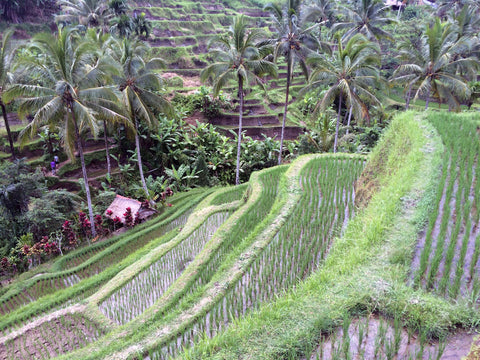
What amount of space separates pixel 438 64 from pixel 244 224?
41.5ft

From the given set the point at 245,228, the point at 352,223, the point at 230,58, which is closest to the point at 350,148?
the point at 230,58

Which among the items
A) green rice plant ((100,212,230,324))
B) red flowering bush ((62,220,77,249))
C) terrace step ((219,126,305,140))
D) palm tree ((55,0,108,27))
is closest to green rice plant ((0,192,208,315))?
red flowering bush ((62,220,77,249))

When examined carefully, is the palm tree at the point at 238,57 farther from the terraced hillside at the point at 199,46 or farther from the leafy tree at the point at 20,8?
the leafy tree at the point at 20,8

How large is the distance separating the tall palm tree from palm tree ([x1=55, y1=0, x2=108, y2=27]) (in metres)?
14.3

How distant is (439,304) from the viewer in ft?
8.41

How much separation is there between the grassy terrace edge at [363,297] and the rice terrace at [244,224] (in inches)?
0.7

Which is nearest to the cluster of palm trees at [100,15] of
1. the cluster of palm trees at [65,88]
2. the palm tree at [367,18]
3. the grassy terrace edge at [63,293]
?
the cluster of palm trees at [65,88]

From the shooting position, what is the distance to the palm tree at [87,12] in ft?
→ 67.7

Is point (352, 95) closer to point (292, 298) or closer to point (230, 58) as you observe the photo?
point (230, 58)

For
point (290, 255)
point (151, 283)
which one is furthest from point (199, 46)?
point (290, 255)

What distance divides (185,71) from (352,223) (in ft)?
84.9

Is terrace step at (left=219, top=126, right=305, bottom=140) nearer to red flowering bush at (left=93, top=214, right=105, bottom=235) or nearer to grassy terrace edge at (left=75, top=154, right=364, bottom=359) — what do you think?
red flowering bush at (left=93, top=214, right=105, bottom=235)

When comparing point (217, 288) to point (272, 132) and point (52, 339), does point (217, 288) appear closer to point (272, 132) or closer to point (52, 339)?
point (52, 339)

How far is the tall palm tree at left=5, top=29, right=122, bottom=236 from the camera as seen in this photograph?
8.69 metres
